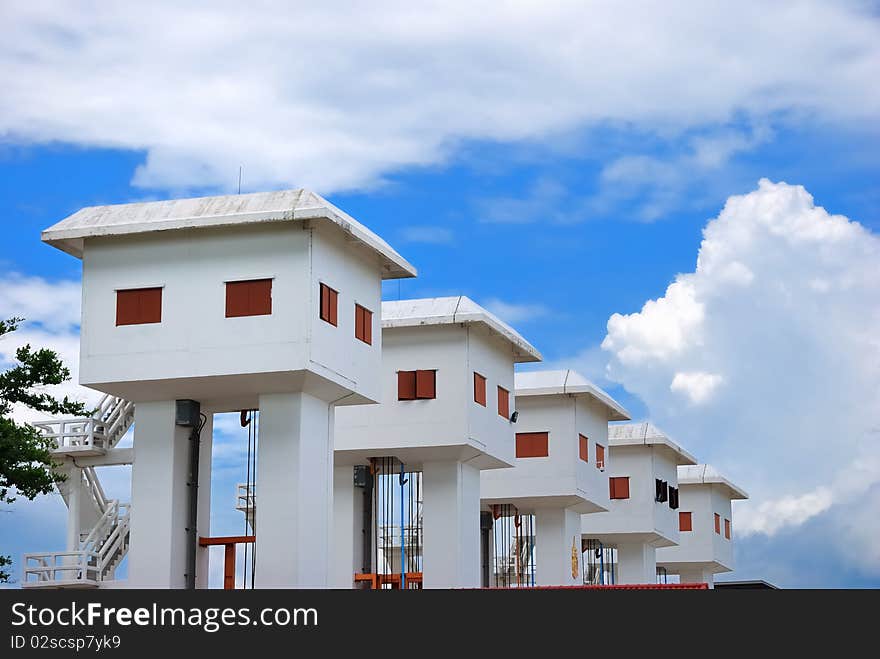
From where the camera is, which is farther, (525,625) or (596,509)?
(596,509)

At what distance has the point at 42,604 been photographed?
23.7m

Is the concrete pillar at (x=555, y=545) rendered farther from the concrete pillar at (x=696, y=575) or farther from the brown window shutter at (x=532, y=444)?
the concrete pillar at (x=696, y=575)

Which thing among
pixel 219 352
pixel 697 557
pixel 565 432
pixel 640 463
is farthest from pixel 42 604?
pixel 697 557

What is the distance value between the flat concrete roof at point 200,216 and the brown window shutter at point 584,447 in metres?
16.5

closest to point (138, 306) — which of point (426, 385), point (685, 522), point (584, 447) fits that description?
Result: point (426, 385)

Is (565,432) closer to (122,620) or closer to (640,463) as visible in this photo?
(640,463)

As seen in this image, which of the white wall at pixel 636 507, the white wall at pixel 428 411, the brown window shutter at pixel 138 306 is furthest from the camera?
the white wall at pixel 636 507

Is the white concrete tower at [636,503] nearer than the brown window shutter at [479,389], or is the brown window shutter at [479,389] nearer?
the brown window shutter at [479,389]

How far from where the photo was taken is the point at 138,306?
35.5 metres

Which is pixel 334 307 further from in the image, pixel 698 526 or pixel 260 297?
pixel 698 526

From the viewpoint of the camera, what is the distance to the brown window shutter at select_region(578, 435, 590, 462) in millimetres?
51459

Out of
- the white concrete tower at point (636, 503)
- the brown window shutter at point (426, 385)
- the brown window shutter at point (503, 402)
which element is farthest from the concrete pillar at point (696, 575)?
the brown window shutter at point (426, 385)

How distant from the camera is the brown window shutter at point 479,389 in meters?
43.4

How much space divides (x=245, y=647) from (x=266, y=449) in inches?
479
